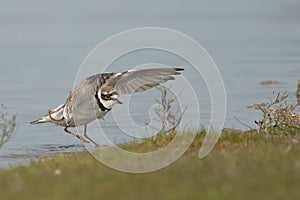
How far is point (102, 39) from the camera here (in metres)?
31.6

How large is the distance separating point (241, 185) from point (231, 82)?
50.1ft

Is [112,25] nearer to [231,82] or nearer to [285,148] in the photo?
[231,82]

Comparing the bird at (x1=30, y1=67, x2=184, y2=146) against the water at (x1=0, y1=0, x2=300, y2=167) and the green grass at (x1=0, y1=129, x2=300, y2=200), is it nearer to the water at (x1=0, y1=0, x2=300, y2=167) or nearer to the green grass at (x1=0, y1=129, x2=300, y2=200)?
the water at (x1=0, y1=0, x2=300, y2=167)

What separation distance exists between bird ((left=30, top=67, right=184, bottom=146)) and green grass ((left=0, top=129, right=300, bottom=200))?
2254 mm

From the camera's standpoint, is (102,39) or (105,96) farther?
(102,39)

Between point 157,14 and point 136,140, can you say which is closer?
point 136,140

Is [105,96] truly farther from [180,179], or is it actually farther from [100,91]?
[180,179]

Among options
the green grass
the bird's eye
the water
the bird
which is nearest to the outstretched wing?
the bird

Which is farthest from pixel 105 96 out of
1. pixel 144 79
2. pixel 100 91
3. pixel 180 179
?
pixel 180 179

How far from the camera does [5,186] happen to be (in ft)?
26.8

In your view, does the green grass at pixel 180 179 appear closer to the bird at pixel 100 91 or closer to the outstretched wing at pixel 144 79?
the bird at pixel 100 91

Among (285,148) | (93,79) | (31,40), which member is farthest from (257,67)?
(285,148)

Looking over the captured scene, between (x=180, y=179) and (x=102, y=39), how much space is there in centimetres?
2399

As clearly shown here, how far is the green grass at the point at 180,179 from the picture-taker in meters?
7.29
